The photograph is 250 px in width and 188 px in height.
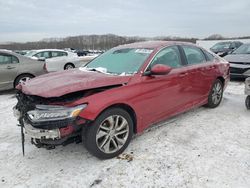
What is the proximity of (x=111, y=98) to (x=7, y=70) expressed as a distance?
5494 mm

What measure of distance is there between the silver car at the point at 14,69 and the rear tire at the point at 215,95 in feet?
17.9

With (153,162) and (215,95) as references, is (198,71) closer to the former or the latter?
(215,95)

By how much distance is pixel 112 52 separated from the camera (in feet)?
15.3

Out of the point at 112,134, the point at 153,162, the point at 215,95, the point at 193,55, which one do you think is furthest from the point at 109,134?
the point at 215,95

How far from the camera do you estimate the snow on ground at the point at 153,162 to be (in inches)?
114

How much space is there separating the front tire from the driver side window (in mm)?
1061

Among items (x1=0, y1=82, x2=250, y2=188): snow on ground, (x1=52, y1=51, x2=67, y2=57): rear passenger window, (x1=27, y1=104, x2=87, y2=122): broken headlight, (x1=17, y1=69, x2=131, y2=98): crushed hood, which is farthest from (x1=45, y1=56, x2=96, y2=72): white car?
(x1=27, y1=104, x2=87, y2=122): broken headlight

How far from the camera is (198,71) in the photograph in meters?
4.77

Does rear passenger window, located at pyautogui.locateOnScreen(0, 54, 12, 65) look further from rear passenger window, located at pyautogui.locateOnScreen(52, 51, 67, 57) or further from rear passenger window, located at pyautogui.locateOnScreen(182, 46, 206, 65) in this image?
rear passenger window, located at pyautogui.locateOnScreen(52, 51, 67, 57)

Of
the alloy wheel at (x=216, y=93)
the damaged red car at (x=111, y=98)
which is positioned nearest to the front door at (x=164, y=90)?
the damaged red car at (x=111, y=98)

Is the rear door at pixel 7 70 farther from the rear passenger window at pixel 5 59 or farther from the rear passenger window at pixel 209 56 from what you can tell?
the rear passenger window at pixel 209 56

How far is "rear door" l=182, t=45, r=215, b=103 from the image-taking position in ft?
15.3

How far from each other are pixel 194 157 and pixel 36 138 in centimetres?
210

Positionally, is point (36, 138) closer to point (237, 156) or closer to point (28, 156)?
point (28, 156)
